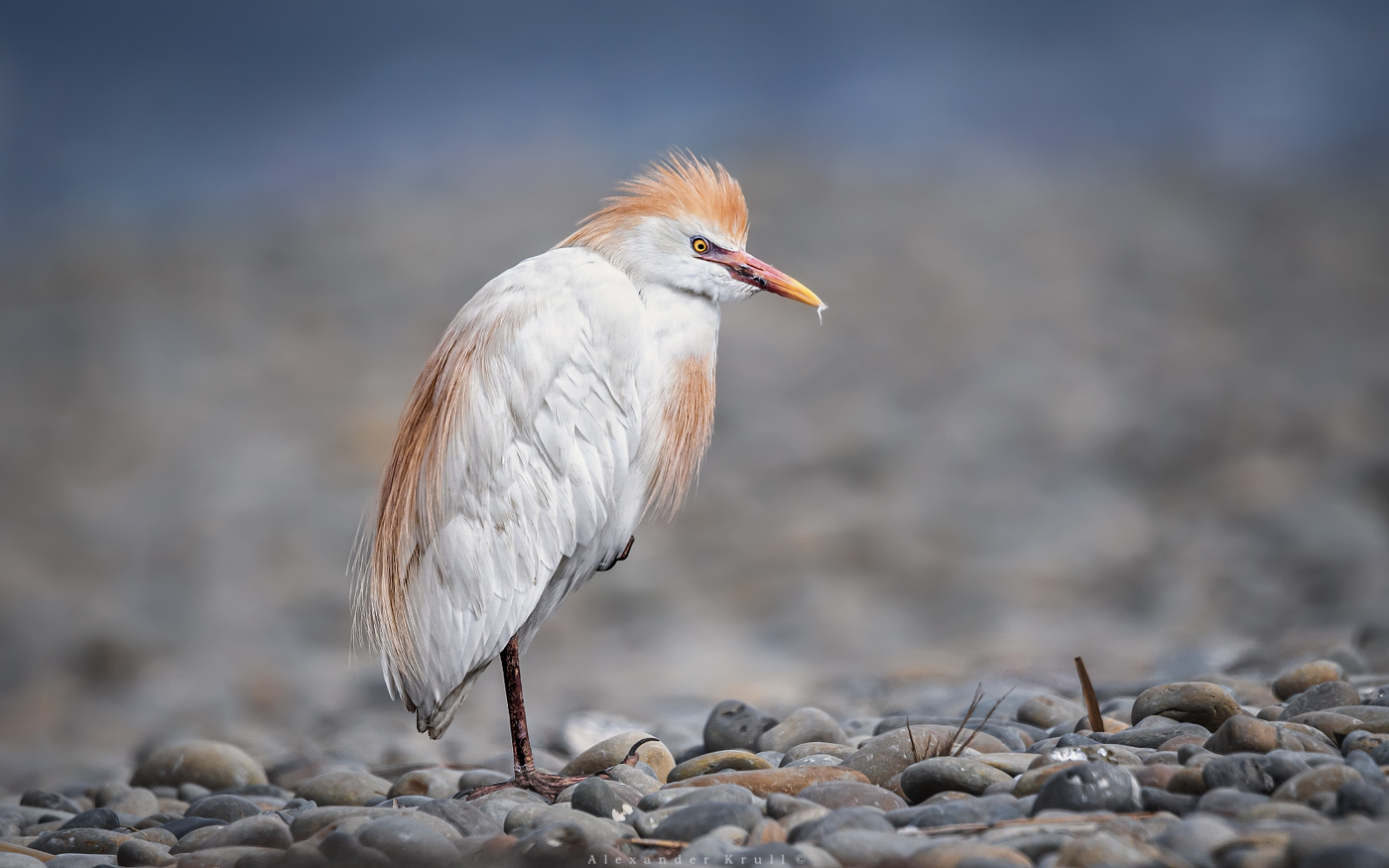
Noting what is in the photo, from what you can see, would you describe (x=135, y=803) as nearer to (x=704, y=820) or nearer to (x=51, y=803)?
(x=51, y=803)

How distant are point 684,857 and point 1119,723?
1.79 metres

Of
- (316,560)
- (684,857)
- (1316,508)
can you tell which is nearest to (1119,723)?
(684,857)

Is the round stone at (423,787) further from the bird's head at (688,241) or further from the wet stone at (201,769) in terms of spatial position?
the bird's head at (688,241)

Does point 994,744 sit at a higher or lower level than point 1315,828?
higher

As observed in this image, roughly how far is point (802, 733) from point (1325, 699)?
1589mm

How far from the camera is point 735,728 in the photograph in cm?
366

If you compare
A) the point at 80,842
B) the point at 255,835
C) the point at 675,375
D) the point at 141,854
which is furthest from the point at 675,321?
the point at 80,842

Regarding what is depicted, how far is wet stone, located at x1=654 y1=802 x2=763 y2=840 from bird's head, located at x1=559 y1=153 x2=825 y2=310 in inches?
60.1

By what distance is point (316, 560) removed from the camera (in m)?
9.23

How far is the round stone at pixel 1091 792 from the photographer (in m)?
2.22

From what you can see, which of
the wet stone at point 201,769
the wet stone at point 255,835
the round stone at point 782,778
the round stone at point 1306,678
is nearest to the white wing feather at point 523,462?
the wet stone at point 255,835

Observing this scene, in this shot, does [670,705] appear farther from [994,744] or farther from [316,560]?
[316,560]

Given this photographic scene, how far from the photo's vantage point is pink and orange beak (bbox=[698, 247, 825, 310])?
10.5 feet

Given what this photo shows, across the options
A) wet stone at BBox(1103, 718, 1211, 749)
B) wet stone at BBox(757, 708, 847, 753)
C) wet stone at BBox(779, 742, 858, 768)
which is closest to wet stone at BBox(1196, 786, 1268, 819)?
wet stone at BBox(1103, 718, 1211, 749)
